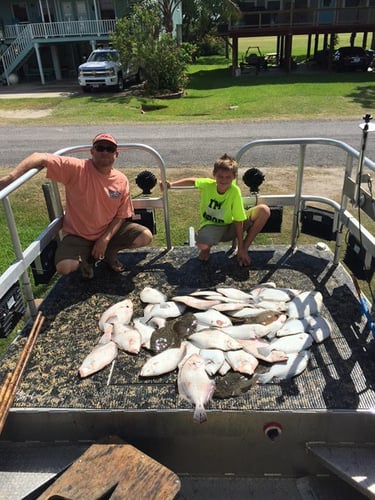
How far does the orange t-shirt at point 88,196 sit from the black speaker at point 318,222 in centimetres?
179

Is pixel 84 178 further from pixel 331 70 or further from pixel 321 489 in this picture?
pixel 331 70

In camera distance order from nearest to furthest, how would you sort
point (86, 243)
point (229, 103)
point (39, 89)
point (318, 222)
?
1. point (86, 243)
2. point (318, 222)
3. point (229, 103)
4. point (39, 89)

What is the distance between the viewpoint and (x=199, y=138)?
484 inches

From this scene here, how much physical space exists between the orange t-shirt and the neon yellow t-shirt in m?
0.75

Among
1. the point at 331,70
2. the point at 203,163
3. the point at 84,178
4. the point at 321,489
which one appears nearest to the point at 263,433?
the point at 321,489

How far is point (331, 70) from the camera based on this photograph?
25859mm

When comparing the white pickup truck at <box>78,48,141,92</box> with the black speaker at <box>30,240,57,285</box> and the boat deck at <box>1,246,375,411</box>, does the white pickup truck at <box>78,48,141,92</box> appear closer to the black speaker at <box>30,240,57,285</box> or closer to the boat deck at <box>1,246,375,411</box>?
the boat deck at <box>1,246,375,411</box>

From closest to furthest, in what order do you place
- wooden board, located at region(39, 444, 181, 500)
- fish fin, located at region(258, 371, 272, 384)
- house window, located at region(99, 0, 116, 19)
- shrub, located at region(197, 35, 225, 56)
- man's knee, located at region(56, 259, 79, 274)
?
wooden board, located at region(39, 444, 181, 500), fish fin, located at region(258, 371, 272, 384), man's knee, located at region(56, 259, 79, 274), house window, located at region(99, 0, 116, 19), shrub, located at region(197, 35, 225, 56)

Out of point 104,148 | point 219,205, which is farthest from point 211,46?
point 104,148

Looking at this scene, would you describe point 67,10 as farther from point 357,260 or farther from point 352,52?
point 357,260

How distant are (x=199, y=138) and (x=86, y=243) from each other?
354 inches

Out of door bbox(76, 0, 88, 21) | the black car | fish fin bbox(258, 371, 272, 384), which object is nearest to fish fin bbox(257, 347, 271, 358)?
fish fin bbox(258, 371, 272, 384)

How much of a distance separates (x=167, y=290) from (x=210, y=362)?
3.55ft

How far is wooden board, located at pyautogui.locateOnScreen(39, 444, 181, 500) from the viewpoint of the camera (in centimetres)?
232
